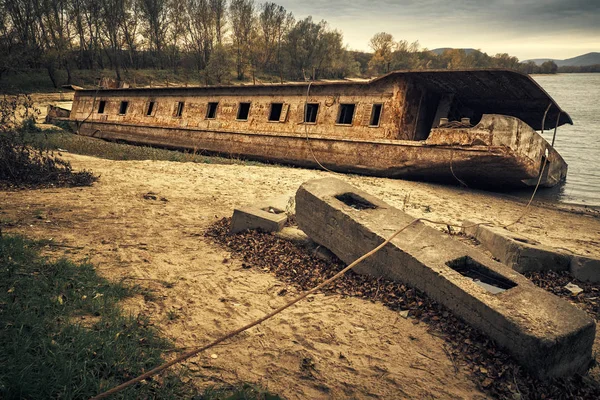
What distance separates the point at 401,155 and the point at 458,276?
331 inches

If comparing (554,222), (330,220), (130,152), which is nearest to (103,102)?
(130,152)

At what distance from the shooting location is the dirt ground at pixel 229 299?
2.94 meters

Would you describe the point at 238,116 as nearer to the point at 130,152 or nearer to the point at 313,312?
the point at 130,152

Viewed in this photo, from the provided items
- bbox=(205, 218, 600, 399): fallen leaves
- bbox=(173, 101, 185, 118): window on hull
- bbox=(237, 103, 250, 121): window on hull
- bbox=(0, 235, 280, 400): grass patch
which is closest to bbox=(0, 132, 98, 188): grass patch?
bbox=(205, 218, 600, 399): fallen leaves

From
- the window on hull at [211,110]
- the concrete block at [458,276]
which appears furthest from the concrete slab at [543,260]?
the window on hull at [211,110]

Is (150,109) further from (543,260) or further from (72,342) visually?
(543,260)

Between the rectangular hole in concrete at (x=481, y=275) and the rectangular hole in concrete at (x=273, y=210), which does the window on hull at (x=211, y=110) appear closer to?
the rectangular hole in concrete at (x=273, y=210)

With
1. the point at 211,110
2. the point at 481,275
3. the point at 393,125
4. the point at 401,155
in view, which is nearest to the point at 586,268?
the point at 481,275

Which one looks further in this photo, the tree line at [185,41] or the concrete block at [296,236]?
the tree line at [185,41]

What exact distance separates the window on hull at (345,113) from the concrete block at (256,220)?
7.91m

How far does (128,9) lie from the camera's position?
1709 inches

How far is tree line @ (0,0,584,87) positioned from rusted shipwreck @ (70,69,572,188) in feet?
36.1

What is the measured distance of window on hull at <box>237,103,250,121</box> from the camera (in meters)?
15.4

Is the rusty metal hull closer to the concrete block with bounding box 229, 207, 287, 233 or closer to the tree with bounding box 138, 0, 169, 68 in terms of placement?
the concrete block with bounding box 229, 207, 287, 233
